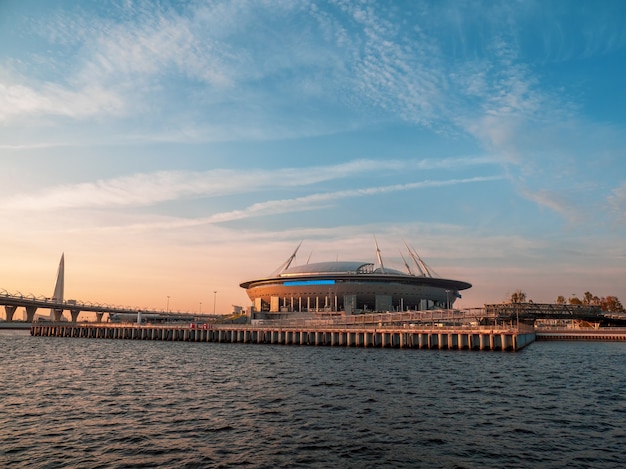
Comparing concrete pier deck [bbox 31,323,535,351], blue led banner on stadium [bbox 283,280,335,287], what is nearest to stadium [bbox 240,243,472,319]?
blue led banner on stadium [bbox 283,280,335,287]

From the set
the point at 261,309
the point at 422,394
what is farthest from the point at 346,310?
the point at 422,394

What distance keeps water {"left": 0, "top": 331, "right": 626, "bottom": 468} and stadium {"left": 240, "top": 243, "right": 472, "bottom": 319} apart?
111 m

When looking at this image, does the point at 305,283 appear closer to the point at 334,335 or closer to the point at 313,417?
the point at 334,335

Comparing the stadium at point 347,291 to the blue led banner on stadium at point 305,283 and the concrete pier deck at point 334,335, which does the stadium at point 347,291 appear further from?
the concrete pier deck at point 334,335

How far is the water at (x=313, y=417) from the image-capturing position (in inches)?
778

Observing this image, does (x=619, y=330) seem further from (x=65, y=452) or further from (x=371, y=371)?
(x=65, y=452)

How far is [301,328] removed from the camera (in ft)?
290

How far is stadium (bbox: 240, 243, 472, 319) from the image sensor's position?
16025 centimetres

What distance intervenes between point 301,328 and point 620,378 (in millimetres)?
52823

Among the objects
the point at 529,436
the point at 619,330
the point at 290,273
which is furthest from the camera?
the point at 290,273

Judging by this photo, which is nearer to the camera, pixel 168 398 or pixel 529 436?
pixel 529 436

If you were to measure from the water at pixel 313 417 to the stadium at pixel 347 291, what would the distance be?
111403mm

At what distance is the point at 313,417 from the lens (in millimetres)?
26422

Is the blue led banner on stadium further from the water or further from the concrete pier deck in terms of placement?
the water
